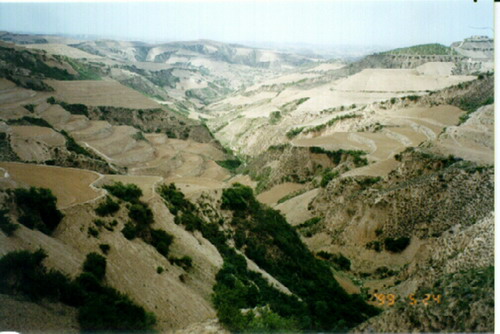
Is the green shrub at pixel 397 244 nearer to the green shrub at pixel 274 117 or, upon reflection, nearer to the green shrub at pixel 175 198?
the green shrub at pixel 175 198

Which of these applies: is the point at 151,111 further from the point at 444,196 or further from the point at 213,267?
the point at 213,267

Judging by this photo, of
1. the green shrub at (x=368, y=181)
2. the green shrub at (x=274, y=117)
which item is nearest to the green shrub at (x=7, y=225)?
the green shrub at (x=368, y=181)

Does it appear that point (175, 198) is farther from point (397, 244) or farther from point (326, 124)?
point (326, 124)

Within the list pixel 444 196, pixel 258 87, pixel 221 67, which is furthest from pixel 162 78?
pixel 444 196

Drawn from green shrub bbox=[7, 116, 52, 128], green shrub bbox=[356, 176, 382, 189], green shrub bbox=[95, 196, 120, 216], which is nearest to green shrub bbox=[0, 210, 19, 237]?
green shrub bbox=[95, 196, 120, 216]

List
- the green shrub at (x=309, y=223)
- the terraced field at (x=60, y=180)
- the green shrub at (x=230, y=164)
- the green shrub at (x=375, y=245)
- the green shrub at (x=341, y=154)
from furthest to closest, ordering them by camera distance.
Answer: the green shrub at (x=230, y=164) → the green shrub at (x=341, y=154) → the green shrub at (x=309, y=223) → the green shrub at (x=375, y=245) → the terraced field at (x=60, y=180)

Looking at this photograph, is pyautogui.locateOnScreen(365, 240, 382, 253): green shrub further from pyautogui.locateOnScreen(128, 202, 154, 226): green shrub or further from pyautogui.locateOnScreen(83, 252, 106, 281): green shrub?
pyautogui.locateOnScreen(83, 252, 106, 281): green shrub

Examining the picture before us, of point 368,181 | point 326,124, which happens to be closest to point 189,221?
point 368,181
